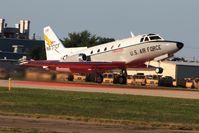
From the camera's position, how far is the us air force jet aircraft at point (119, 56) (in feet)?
183

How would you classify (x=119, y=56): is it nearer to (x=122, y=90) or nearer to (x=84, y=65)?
(x=84, y=65)

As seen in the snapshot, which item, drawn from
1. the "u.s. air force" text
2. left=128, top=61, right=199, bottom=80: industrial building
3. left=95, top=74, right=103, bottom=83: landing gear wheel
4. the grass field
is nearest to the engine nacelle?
left=95, top=74, right=103, bottom=83: landing gear wheel

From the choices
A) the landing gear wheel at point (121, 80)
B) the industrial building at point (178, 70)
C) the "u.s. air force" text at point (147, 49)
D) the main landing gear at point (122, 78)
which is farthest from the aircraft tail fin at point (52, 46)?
the industrial building at point (178, 70)

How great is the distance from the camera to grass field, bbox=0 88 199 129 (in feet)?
83.3

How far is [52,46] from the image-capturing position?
72.0 m

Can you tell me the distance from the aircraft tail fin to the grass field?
32.6m

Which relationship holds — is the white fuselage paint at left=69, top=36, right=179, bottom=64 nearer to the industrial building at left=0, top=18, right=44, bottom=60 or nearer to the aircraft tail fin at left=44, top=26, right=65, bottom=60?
the aircraft tail fin at left=44, top=26, right=65, bottom=60

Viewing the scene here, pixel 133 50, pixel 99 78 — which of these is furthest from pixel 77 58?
pixel 133 50

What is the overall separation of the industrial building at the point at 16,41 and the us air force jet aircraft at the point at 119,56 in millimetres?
72399

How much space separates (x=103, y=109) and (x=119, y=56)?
28.8m

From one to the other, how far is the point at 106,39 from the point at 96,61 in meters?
95.8

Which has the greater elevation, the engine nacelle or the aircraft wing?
the engine nacelle

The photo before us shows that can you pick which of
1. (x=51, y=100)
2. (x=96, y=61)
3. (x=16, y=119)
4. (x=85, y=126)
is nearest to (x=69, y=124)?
(x=85, y=126)

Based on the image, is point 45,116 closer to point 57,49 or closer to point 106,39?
point 57,49
